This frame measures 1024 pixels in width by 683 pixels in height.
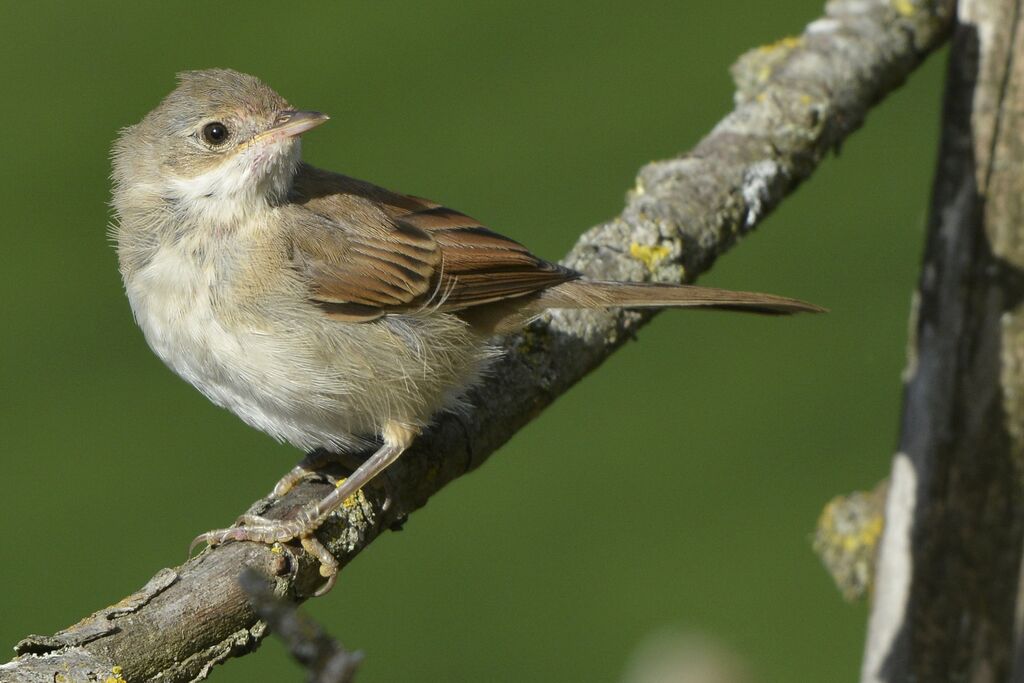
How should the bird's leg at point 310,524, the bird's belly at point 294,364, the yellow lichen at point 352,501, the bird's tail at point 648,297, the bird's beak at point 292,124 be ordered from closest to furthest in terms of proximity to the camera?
the bird's leg at point 310,524
the yellow lichen at point 352,501
the bird's belly at point 294,364
the bird's beak at point 292,124
the bird's tail at point 648,297

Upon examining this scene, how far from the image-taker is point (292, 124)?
3340 millimetres

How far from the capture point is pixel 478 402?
3475mm

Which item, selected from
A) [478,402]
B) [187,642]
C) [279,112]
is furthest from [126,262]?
[187,642]

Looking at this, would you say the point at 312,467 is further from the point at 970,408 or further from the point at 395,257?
the point at 970,408

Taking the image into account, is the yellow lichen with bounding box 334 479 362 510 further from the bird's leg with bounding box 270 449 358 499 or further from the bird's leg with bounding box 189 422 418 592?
the bird's leg with bounding box 270 449 358 499

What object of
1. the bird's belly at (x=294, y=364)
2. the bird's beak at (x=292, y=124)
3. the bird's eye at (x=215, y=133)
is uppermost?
the bird's beak at (x=292, y=124)

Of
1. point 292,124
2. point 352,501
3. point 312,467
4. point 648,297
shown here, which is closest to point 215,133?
point 292,124

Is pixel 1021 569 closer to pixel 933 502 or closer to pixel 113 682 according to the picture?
pixel 933 502

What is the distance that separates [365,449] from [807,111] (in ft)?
6.09

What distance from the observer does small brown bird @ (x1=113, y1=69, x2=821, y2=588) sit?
322cm

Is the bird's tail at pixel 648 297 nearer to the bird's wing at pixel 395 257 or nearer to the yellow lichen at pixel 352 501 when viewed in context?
the bird's wing at pixel 395 257

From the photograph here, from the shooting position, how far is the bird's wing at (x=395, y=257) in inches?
133

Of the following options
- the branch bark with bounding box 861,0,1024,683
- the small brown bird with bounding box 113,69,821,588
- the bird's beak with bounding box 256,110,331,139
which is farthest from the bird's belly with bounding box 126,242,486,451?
the branch bark with bounding box 861,0,1024,683

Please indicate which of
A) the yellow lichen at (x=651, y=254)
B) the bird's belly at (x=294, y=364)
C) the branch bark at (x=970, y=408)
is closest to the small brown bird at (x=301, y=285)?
the bird's belly at (x=294, y=364)
